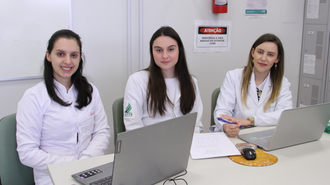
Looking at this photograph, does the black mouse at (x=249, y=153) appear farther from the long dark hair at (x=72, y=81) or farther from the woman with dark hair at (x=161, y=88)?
the long dark hair at (x=72, y=81)

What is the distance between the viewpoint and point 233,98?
83.6 inches

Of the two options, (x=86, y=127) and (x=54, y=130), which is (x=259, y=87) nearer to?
(x=86, y=127)

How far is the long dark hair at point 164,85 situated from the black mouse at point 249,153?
2.02 feet

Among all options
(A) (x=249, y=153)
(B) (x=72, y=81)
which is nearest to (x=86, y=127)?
(B) (x=72, y=81)

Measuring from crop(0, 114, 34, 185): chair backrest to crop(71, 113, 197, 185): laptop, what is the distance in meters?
0.43

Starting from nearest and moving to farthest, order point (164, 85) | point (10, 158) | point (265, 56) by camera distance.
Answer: point (10, 158), point (164, 85), point (265, 56)

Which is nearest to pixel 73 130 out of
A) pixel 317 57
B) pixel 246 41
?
pixel 246 41

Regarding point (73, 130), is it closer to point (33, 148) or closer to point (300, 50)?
point (33, 148)

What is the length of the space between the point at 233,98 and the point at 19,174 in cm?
146

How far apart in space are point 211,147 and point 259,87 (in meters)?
0.88

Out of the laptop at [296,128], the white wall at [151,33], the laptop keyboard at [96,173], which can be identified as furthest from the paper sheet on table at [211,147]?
the white wall at [151,33]

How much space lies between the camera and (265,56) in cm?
205

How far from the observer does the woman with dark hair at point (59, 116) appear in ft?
4.64

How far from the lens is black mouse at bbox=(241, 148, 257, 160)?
1.35 metres
